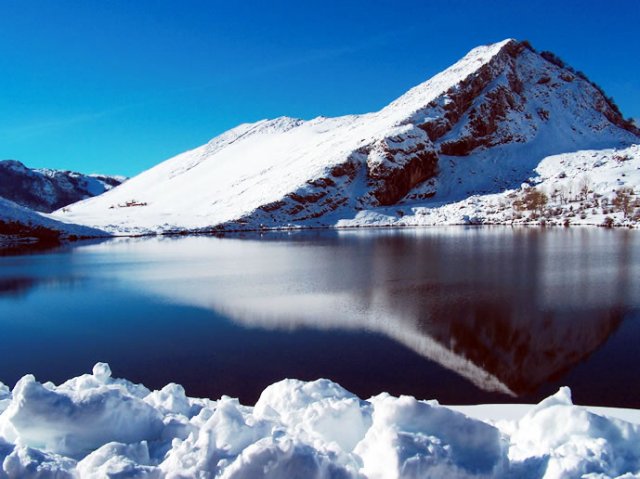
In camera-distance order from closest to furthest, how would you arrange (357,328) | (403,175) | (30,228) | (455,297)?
1. (357,328)
2. (455,297)
3. (30,228)
4. (403,175)

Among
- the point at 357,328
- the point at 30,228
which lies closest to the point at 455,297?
the point at 357,328

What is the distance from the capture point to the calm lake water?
10.7 meters

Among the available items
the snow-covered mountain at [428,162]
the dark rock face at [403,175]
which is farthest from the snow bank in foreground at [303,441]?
the dark rock face at [403,175]

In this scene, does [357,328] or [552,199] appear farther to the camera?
[552,199]

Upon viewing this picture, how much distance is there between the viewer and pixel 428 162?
9944 cm

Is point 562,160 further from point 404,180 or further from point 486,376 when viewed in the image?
point 486,376

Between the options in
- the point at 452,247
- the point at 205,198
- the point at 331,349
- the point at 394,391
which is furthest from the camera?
the point at 205,198

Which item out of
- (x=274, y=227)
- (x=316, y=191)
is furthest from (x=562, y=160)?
(x=274, y=227)

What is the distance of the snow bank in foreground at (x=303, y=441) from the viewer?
16.8 ft

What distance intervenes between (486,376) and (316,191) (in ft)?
270

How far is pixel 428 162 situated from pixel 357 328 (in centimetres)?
8859

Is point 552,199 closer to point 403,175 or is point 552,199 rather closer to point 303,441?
point 403,175

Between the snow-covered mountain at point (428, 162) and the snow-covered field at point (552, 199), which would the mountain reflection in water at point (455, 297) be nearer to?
the snow-covered field at point (552, 199)

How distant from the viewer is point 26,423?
20.1 ft
